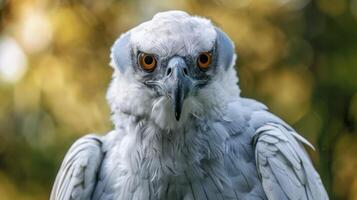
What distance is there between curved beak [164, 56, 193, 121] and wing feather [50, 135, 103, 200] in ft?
3.04

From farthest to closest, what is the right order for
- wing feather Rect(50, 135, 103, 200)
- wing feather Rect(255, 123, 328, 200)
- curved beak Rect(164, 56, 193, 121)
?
wing feather Rect(50, 135, 103, 200)
wing feather Rect(255, 123, 328, 200)
curved beak Rect(164, 56, 193, 121)

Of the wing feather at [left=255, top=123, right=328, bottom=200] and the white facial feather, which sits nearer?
the white facial feather

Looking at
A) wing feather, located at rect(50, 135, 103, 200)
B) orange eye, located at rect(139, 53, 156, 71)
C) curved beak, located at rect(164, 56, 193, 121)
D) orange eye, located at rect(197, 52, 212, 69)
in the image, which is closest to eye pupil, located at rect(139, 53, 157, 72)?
orange eye, located at rect(139, 53, 156, 71)

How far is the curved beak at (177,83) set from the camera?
3.65 m

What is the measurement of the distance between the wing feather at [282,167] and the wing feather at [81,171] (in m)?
1.05

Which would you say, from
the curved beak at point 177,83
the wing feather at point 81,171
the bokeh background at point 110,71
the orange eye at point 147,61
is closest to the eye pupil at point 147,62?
the orange eye at point 147,61

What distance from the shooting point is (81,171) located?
4398 millimetres

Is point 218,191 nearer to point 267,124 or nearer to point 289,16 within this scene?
point 267,124

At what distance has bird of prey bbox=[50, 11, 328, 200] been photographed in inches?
152

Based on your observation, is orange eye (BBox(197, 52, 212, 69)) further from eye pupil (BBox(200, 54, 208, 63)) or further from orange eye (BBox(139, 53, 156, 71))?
orange eye (BBox(139, 53, 156, 71))

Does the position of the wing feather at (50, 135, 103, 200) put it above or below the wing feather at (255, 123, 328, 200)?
above

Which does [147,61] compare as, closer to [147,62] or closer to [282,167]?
→ [147,62]

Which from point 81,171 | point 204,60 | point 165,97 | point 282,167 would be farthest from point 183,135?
point 81,171

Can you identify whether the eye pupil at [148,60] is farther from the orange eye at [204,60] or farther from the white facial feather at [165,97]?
the orange eye at [204,60]
